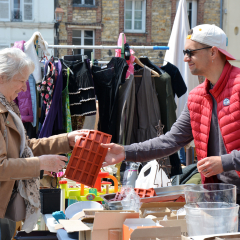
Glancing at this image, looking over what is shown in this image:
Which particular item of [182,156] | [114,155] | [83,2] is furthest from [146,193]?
[83,2]

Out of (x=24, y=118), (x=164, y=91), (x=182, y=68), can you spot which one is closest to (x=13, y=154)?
(x=24, y=118)

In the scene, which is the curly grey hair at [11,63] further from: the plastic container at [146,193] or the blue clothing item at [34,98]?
the blue clothing item at [34,98]

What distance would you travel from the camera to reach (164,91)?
169 inches

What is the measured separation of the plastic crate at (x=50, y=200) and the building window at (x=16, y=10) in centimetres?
1277

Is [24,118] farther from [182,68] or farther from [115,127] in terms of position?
→ [182,68]

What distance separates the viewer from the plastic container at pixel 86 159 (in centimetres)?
203

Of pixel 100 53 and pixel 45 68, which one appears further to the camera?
pixel 100 53

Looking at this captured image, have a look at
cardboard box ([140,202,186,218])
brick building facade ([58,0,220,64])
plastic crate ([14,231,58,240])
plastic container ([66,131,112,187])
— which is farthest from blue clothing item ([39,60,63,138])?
brick building facade ([58,0,220,64])

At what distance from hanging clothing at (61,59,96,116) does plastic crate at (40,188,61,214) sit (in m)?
1.20

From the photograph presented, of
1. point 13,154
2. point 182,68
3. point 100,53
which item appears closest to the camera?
point 13,154

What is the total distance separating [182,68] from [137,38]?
37.3 feet

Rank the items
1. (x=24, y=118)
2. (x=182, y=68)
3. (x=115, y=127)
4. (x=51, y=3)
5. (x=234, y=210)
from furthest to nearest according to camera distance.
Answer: (x=51, y=3), (x=182, y=68), (x=115, y=127), (x=24, y=118), (x=234, y=210)

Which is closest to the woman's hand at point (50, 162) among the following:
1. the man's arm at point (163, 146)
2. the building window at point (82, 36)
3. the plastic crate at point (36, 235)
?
the man's arm at point (163, 146)

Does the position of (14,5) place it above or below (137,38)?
above
